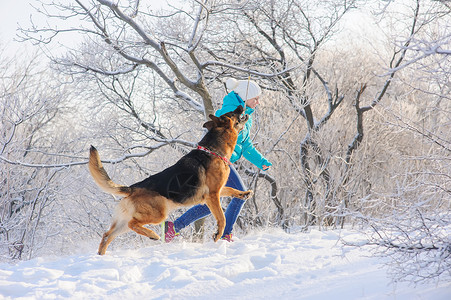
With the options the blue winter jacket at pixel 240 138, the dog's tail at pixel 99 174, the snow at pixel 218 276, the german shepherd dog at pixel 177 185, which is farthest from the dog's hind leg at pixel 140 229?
the blue winter jacket at pixel 240 138

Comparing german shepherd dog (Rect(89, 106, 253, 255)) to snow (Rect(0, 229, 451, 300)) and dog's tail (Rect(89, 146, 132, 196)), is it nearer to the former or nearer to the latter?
dog's tail (Rect(89, 146, 132, 196))

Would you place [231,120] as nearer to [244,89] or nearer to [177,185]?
[244,89]

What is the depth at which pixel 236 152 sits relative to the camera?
470 centimetres

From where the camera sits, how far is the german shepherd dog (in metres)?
3.54

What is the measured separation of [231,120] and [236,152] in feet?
2.20

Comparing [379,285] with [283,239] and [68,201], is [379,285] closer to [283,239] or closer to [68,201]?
[283,239]

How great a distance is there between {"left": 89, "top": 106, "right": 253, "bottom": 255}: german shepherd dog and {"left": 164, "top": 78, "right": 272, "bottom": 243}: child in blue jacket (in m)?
0.38

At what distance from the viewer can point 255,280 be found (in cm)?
331

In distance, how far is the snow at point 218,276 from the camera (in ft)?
9.64

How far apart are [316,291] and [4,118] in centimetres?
1197

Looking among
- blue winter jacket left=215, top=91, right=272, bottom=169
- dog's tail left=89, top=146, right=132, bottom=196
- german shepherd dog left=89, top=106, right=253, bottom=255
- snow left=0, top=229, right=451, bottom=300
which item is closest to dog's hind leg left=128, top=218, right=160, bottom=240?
german shepherd dog left=89, top=106, right=253, bottom=255

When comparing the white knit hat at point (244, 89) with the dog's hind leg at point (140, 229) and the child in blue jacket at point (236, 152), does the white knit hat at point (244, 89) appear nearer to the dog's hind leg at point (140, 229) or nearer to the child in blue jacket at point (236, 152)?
the child in blue jacket at point (236, 152)

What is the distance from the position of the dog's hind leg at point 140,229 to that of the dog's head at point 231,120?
116 centimetres

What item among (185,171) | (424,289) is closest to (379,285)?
(424,289)
